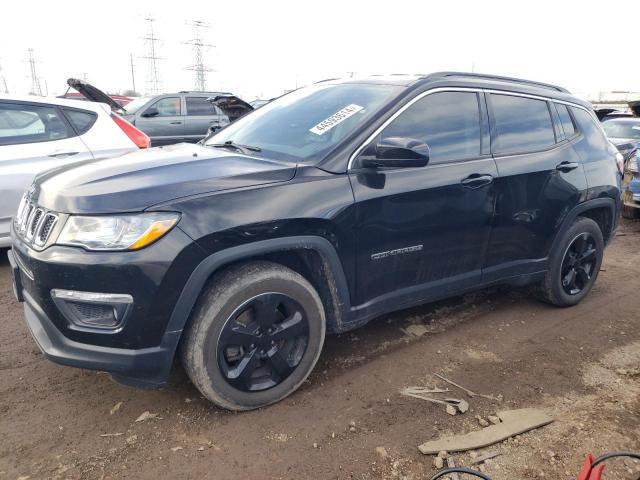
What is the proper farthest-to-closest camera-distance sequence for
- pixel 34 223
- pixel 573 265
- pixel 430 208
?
pixel 573 265 < pixel 430 208 < pixel 34 223

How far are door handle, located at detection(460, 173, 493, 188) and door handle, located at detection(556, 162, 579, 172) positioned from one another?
30.6 inches

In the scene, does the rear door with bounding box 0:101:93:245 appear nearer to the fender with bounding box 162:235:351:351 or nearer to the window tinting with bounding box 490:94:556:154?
the fender with bounding box 162:235:351:351

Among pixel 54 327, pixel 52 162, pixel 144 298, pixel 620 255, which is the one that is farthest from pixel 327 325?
pixel 620 255

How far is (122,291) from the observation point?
2104 millimetres

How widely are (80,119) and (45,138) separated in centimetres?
41

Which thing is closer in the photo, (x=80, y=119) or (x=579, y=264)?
(x=579, y=264)

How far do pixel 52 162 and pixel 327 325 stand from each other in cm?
335

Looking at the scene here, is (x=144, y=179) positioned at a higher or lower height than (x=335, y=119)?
lower

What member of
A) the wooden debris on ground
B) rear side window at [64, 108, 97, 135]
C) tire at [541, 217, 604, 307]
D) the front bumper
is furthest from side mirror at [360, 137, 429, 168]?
rear side window at [64, 108, 97, 135]

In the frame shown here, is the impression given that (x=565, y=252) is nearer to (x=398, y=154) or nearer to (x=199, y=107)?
(x=398, y=154)

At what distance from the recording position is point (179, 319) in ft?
7.32

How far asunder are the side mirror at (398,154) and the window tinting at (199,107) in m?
9.52

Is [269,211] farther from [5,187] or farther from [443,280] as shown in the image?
[5,187]

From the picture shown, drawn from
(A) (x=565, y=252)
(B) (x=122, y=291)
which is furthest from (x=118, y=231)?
(A) (x=565, y=252)
